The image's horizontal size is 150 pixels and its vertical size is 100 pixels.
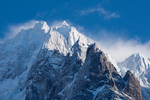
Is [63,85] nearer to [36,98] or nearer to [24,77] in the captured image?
[36,98]

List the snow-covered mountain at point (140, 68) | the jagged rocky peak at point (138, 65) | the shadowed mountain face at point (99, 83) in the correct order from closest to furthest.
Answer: the shadowed mountain face at point (99, 83)
the snow-covered mountain at point (140, 68)
the jagged rocky peak at point (138, 65)

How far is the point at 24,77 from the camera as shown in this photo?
165 meters

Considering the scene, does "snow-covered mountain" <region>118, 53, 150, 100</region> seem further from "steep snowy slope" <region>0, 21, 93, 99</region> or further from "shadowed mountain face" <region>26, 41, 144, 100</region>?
"shadowed mountain face" <region>26, 41, 144, 100</region>

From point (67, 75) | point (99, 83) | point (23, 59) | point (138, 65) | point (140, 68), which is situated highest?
point (23, 59)

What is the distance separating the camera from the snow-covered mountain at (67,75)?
73438 millimetres

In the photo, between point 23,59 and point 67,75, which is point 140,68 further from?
point 67,75

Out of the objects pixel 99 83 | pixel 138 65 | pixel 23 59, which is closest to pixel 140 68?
pixel 138 65

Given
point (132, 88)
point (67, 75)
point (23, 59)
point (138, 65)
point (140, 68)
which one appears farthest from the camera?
point (23, 59)

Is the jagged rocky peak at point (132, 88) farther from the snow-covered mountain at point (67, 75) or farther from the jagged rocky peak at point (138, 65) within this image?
the jagged rocky peak at point (138, 65)

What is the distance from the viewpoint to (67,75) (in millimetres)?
105125

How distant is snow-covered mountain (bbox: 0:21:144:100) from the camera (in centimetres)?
7344

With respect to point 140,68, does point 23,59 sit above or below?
above

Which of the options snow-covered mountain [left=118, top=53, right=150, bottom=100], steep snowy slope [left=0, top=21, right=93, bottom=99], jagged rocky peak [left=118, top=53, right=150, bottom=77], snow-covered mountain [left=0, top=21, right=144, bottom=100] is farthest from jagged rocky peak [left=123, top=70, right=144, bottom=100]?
jagged rocky peak [left=118, top=53, right=150, bottom=77]

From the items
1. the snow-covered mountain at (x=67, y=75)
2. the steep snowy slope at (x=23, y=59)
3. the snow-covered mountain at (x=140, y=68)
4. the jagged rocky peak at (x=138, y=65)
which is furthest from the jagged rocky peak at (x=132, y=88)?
the jagged rocky peak at (x=138, y=65)
